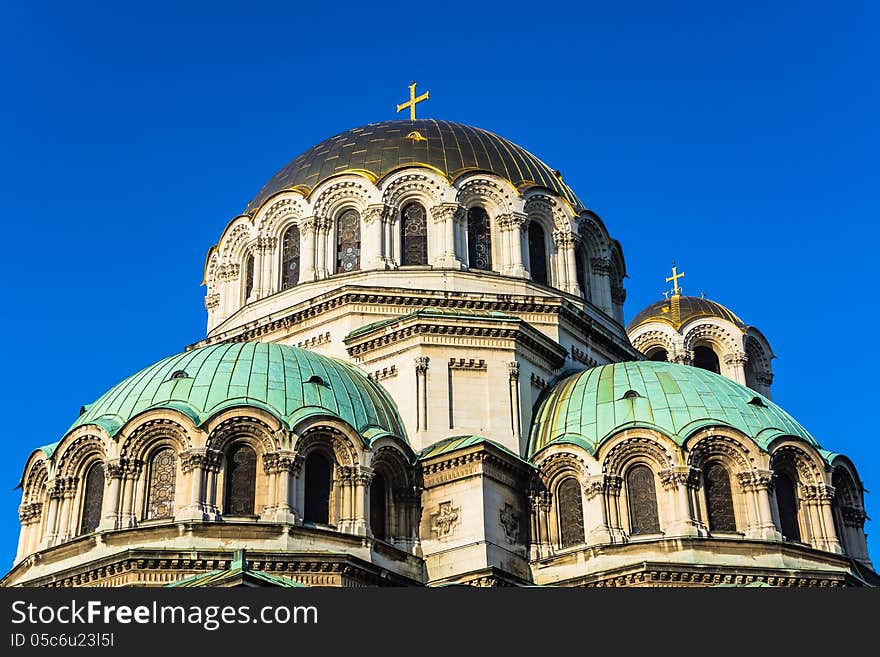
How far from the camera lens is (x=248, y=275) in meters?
37.1

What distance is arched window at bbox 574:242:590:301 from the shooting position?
36.8m

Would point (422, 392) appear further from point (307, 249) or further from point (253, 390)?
point (307, 249)

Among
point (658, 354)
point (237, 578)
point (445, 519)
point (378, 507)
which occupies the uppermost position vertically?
point (658, 354)

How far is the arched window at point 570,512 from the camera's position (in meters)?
29.2

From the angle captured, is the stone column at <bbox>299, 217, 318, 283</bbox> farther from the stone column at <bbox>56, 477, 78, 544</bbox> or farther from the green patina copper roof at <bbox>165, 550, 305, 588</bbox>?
the green patina copper roof at <bbox>165, 550, 305, 588</bbox>

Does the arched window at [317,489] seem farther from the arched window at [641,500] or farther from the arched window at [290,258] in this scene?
the arched window at [290,258]

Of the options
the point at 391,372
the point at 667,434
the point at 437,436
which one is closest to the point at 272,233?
the point at 391,372

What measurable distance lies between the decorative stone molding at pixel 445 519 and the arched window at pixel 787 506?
21.9 ft

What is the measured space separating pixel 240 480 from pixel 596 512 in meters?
7.16

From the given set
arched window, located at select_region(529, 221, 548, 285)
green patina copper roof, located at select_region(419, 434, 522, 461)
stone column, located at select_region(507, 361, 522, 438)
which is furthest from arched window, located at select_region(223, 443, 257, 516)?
arched window, located at select_region(529, 221, 548, 285)

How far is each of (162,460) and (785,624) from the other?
512 inches

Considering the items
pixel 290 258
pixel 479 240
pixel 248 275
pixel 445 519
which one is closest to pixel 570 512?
pixel 445 519

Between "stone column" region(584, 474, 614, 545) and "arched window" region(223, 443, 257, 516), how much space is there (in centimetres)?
676

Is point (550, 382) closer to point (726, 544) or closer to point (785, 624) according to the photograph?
point (726, 544)
